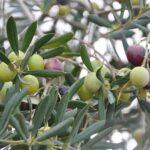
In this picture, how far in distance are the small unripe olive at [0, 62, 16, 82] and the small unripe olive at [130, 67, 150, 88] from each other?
0.89 ft

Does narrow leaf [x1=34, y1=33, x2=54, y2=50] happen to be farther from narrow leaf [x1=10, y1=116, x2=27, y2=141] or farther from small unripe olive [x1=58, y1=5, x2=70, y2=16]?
small unripe olive [x1=58, y1=5, x2=70, y2=16]

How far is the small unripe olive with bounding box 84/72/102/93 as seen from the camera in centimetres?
120

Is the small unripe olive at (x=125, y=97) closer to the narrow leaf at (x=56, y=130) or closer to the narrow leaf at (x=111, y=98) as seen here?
the narrow leaf at (x=111, y=98)

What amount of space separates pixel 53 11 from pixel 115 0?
0.49 m

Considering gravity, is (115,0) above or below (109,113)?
above

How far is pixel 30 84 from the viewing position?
1110 millimetres

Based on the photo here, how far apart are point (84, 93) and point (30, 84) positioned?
17cm

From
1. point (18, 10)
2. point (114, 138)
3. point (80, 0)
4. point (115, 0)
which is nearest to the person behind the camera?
point (115, 0)

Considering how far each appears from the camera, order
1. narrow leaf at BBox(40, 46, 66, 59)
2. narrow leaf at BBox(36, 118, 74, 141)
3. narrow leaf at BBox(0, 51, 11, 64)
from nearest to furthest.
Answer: narrow leaf at BBox(36, 118, 74, 141)
narrow leaf at BBox(0, 51, 11, 64)
narrow leaf at BBox(40, 46, 66, 59)

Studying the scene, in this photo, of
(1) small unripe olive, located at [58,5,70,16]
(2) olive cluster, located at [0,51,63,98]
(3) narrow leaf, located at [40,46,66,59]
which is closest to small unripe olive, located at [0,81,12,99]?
(2) olive cluster, located at [0,51,63,98]

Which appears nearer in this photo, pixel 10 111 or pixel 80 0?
pixel 10 111

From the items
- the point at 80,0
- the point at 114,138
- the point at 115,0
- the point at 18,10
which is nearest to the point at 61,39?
the point at 115,0

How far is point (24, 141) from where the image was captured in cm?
100

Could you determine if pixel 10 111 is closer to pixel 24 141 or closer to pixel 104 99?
pixel 24 141
